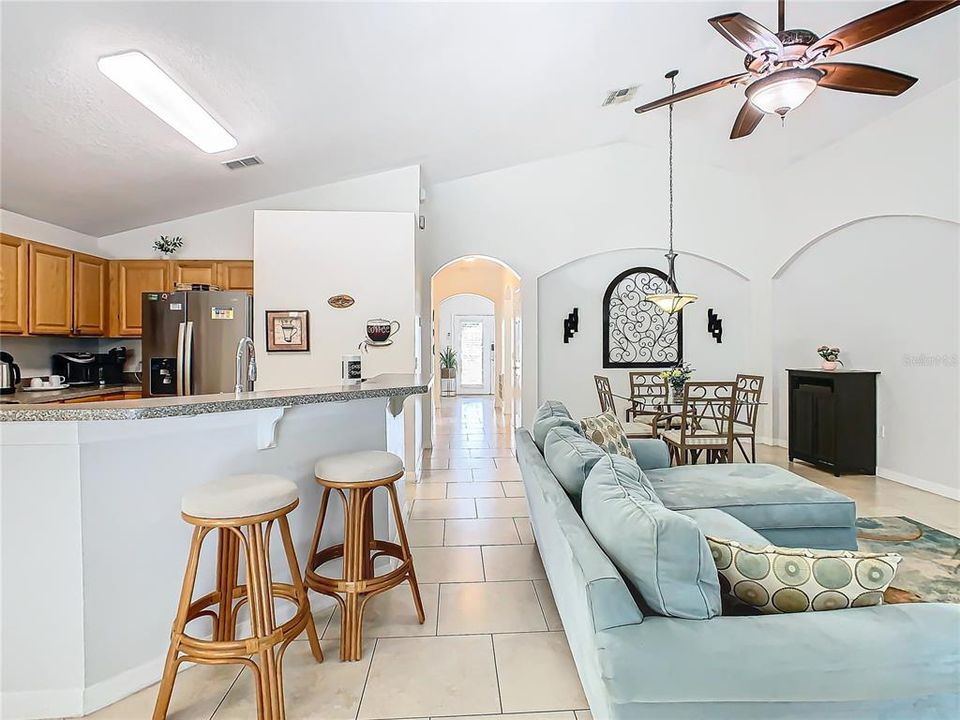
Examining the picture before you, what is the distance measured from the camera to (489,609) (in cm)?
281

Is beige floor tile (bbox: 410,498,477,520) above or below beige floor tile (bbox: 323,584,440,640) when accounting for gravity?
above

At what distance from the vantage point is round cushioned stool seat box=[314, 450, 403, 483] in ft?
8.19

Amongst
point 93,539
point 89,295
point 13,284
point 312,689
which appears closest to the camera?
point 93,539

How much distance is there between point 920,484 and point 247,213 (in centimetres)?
684

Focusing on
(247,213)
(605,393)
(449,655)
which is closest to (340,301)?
(247,213)

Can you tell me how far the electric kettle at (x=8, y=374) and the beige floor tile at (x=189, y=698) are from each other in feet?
11.4

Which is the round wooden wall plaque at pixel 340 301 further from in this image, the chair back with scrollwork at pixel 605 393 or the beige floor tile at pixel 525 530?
the chair back with scrollwork at pixel 605 393

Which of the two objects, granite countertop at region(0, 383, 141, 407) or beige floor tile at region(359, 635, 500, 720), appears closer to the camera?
beige floor tile at region(359, 635, 500, 720)

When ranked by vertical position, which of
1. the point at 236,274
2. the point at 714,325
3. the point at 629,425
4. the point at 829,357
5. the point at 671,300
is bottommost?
the point at 629,425

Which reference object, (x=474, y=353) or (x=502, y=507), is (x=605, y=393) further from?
(x=474, y=353)

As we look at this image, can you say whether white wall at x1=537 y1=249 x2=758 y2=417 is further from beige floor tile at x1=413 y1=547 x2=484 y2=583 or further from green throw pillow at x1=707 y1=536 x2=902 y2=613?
green throw pillow at x1=707 y1=536 x2=902 y2=613

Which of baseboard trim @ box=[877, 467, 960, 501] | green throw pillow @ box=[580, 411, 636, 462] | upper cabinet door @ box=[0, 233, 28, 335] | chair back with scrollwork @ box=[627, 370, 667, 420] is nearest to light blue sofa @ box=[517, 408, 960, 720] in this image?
green throw pillow @ box=[580, 411, 636, 462]

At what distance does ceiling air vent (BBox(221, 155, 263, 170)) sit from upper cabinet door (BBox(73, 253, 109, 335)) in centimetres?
179

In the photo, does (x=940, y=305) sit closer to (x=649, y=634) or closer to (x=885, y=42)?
(x=885, y=42)
